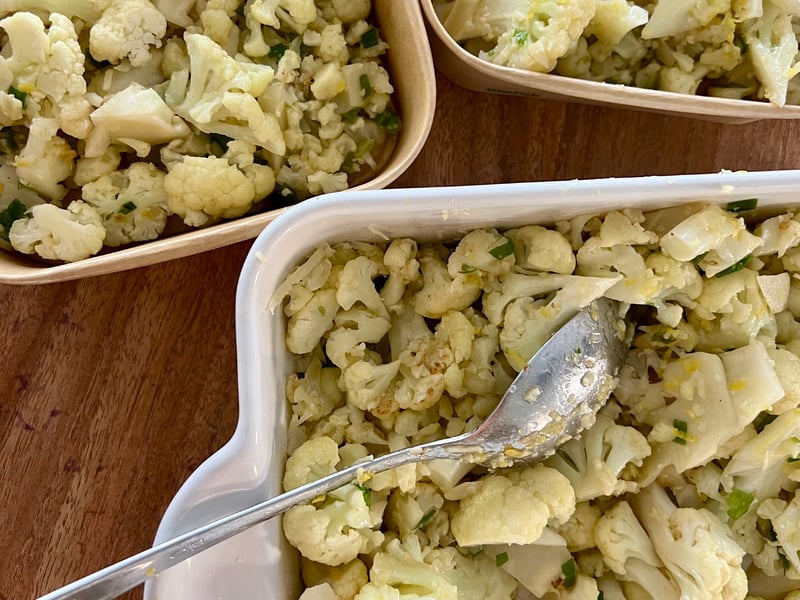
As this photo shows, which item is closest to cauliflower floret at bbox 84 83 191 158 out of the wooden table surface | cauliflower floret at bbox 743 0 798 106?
the wooden table surface

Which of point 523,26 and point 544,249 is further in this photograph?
point 523,26

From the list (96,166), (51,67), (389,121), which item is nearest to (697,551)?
(389,121)

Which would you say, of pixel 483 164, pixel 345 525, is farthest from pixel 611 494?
pixel 483 164

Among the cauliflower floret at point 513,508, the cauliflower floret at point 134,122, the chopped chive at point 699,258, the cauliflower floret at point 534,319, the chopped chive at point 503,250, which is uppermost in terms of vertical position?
the cauliflower floret at point 134,122

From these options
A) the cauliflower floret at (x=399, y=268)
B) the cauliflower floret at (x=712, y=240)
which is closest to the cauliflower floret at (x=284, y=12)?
the cauliflower floret at (x=399, y=268)

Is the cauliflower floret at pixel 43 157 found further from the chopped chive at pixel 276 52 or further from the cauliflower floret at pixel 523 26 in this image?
the cauliflower floret at pixel 523 26

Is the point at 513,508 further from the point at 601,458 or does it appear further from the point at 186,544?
the point at 186,544

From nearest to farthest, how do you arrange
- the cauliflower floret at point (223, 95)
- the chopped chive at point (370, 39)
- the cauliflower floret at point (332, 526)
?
the cauliflower floret at point (332, 526) < the cauliflower floret at point (223, 95) < the chopped chive at point (370, 39)
